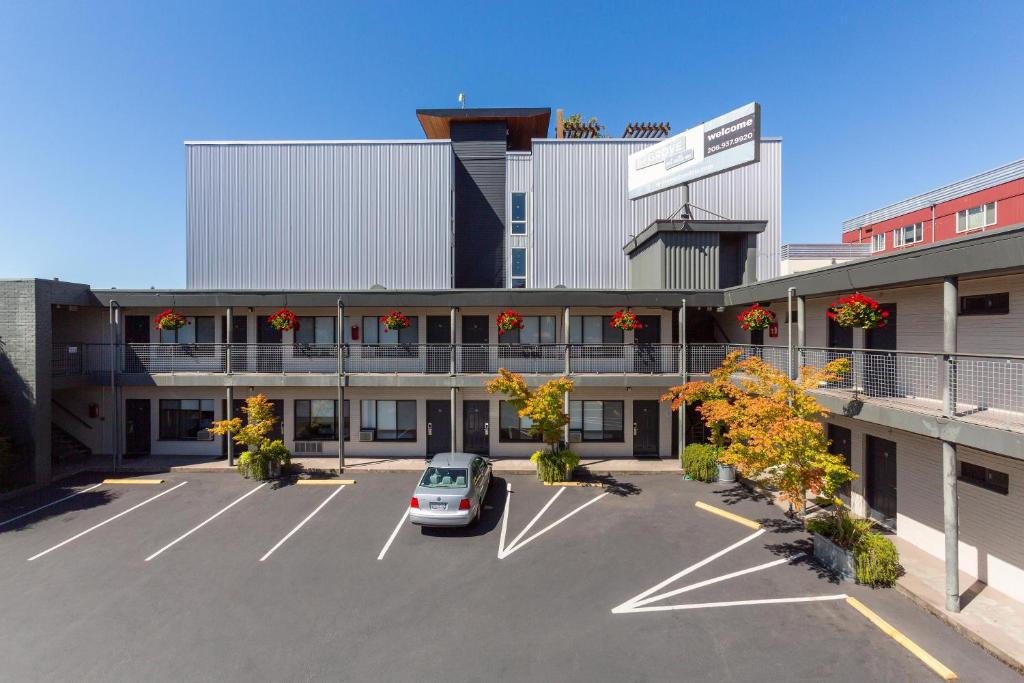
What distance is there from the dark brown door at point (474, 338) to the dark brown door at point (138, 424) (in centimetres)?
1454

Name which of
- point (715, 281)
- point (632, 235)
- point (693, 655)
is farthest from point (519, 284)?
point (693, 655)

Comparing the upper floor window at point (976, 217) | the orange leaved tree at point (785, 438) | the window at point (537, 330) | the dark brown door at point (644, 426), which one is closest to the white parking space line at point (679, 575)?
the orange leaved tree at point (785, 438)

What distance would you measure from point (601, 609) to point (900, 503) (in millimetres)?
9383

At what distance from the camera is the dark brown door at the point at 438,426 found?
18.6 meters

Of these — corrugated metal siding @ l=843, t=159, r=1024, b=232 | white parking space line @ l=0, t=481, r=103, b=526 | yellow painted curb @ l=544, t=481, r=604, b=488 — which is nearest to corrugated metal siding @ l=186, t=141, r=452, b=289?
white parking space line @ l=0, t=481, r=103, b=526

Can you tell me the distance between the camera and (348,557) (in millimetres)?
10578

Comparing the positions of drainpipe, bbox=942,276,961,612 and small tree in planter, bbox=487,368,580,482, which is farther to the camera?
small tree in planter, bbox=487,368,580,482

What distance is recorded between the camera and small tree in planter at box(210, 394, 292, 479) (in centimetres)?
1534

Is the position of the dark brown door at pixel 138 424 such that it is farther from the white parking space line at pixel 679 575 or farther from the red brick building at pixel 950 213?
the red brick building at pixel 950 213

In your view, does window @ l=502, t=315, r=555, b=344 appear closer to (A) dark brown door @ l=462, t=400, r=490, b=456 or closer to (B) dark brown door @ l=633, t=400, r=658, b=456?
(A) dark brown door @ l=462, t=400, r=490, b=456

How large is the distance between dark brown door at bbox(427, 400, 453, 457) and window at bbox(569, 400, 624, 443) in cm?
546

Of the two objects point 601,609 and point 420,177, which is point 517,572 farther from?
point 420,177

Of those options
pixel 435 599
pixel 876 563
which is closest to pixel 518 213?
pixel 435 599

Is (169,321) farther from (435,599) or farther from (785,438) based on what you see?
(785,438)
